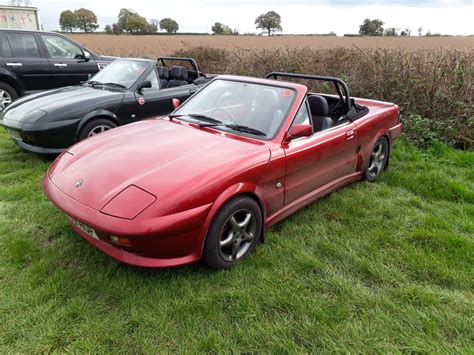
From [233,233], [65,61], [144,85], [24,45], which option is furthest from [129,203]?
[24,45]

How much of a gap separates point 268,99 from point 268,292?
180 centimetres

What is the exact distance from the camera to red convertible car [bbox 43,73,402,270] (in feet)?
7.97

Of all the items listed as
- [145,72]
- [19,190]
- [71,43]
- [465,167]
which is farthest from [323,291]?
[71,43]

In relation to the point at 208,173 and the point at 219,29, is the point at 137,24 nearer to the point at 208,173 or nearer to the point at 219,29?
the point at 219,29

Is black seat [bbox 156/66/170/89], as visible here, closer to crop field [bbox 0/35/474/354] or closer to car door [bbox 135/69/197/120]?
car door [bbox 135/69/197/120]

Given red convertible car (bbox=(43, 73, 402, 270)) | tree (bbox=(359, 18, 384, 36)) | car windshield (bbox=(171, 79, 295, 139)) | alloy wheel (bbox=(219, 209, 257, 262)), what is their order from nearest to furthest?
1. red convertible car (bbox=(43, 73, 402, 270))
2. alloy wheel (bbox=(219, 209, 257, 262))
3. car windshield (bbox=(171, 79, 295, 139))
4. tree (bbox=(359, 18, 384, 36))

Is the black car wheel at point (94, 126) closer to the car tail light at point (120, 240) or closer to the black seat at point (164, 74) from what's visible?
the black seat at point (164, 74)

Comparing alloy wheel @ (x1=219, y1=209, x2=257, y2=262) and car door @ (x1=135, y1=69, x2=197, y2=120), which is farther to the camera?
Result: car door @ (x1=135, y1=69, x2=197, y2=120)

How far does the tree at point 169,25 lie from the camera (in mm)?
65562

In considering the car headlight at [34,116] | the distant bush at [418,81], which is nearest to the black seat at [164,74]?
the car headlight at [34,116]

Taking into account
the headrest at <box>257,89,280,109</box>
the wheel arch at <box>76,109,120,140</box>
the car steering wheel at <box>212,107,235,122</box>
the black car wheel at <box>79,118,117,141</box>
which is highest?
the headrest at <box>257,89,280,109</box>

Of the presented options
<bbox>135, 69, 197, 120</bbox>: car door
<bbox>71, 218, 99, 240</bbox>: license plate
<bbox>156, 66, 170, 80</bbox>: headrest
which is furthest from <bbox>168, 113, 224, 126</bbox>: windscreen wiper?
<bbox>156, 66, 170, 80</bbox>: headrest

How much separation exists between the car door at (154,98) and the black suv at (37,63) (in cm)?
319

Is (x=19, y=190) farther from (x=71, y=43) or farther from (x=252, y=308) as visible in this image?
(x=71, y=43)
